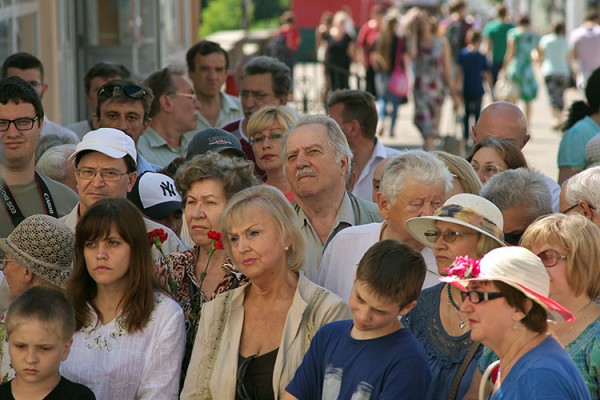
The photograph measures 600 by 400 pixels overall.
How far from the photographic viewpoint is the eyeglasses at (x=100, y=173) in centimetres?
606

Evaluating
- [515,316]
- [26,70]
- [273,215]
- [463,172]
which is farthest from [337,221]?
[26,70]

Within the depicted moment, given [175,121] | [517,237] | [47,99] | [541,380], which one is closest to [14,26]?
[47,99]

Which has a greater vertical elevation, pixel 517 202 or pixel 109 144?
pixel 109 144

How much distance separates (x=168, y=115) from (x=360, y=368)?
4.60m

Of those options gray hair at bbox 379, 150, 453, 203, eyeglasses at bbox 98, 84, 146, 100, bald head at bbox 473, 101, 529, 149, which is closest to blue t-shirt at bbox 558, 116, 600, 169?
bald head at bbox 473, 101, 529, 149

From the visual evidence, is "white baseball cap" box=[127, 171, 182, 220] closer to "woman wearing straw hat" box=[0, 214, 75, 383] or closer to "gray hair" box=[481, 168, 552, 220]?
"woman wearing straw hat" box=[0, 214, 75, 383]

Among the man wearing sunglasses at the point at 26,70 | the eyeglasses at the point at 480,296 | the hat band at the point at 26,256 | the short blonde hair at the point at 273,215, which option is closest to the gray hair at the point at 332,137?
the short blonde hair at the point at 273,215

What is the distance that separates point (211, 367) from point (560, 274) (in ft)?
4.95

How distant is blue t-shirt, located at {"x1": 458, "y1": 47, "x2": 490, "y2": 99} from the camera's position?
725 inches

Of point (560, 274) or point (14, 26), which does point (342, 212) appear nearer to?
point (560, 274)

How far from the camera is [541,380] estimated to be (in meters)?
3.91

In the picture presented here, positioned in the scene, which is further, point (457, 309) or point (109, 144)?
point (109, 144)

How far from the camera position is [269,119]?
7.28 m

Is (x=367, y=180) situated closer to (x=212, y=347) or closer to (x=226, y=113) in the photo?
(x=226, y=113)
